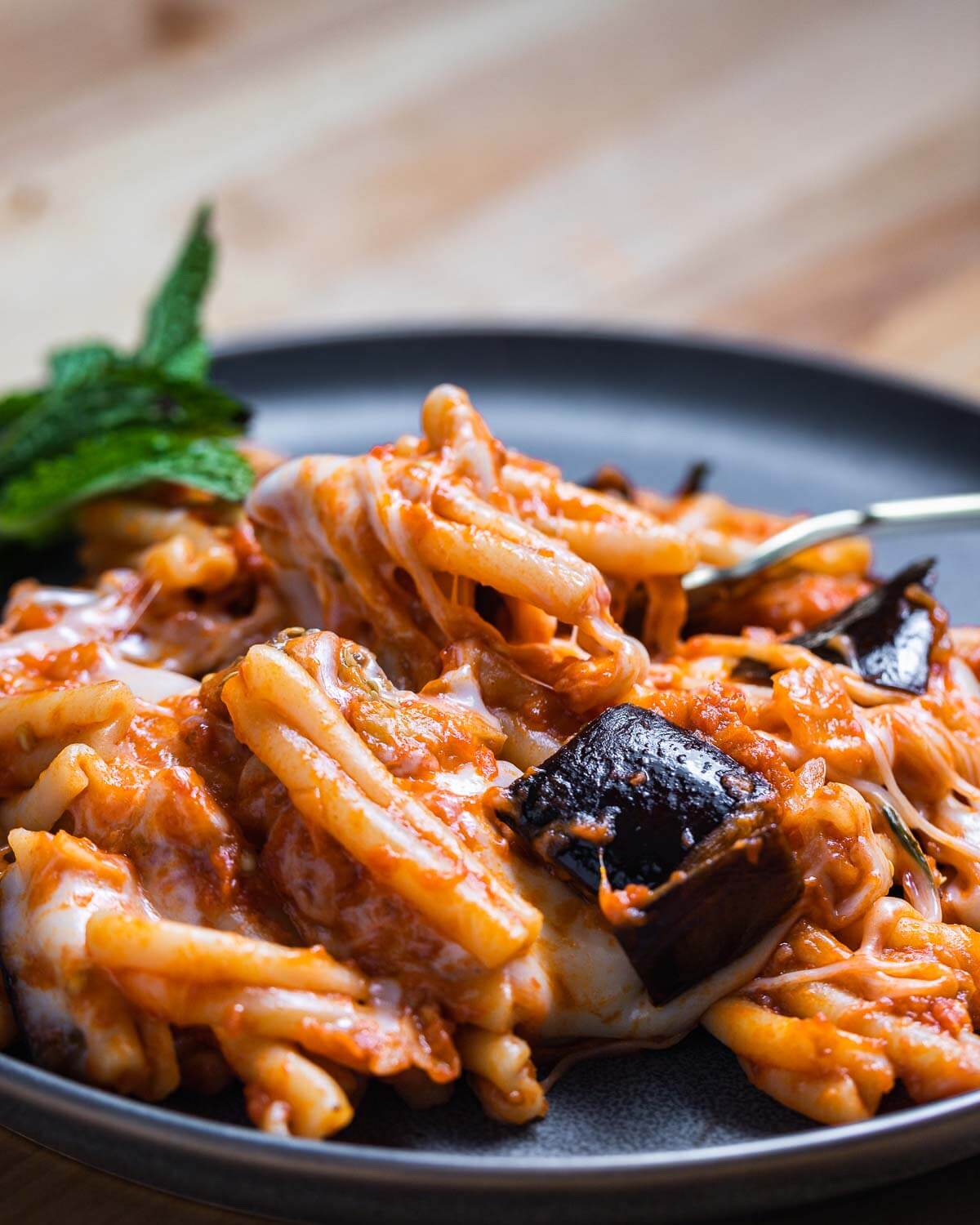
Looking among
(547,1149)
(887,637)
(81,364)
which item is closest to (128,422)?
(81,364)

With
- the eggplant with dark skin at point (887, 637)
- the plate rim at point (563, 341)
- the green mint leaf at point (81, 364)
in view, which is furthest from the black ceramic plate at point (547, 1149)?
the plate rim at point (563, 341)

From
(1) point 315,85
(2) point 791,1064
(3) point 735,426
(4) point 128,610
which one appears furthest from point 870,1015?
(1) point 315,85

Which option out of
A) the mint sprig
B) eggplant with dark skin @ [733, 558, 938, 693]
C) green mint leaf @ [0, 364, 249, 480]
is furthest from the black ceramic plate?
green mint leaf @ [0, 364, 249, 480]

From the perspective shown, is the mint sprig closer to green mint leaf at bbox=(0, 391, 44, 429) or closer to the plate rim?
green mint leaf at bbox=(0, 391, 44, 429)

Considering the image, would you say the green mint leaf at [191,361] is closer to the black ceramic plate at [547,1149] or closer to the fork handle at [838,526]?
the fork handle at [838,526]

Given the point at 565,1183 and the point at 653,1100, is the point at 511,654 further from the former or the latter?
the point at 565,1183

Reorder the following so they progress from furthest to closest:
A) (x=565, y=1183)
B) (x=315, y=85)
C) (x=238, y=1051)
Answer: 1. (x=315, y=85)
2. (x=238, y=1051)
3. (x=565, y=1183)
